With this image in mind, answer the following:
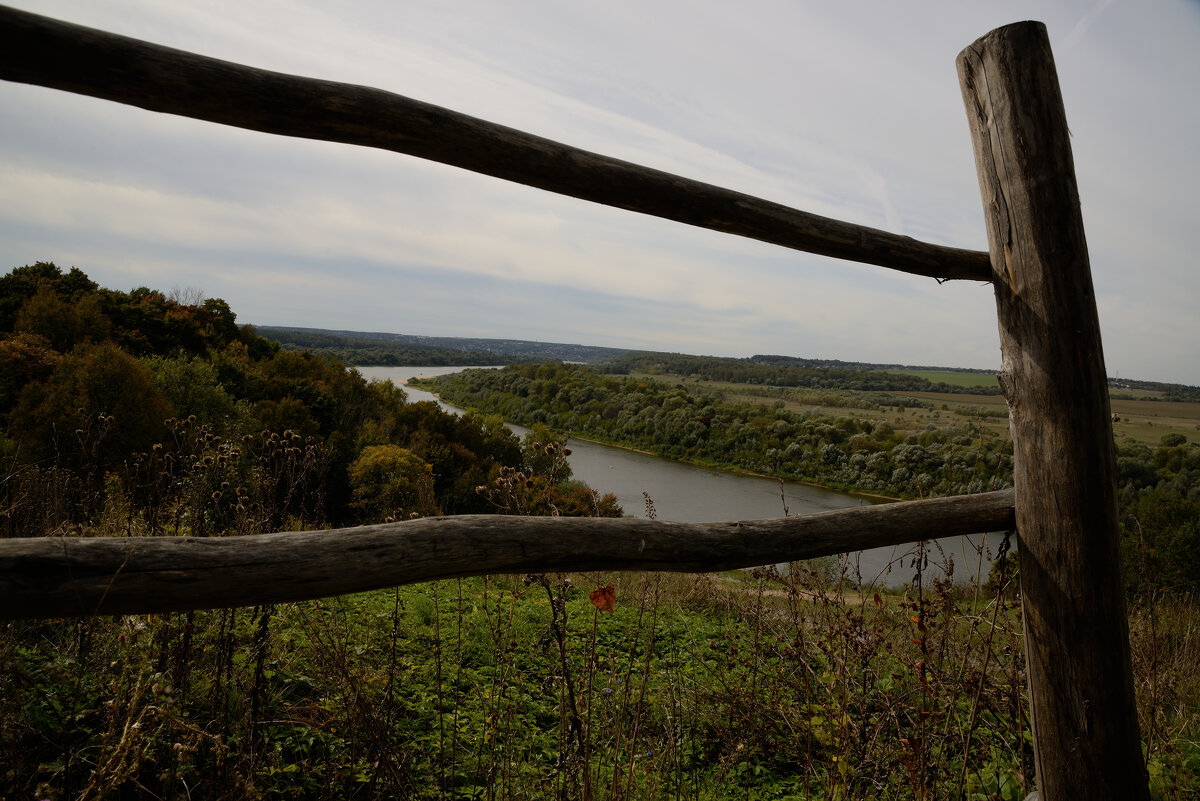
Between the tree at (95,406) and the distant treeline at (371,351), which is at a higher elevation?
the distant treeline at (371,351)

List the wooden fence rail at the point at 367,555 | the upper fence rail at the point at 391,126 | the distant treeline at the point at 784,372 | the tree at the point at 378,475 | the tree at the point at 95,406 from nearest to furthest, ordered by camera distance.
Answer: the wooden fence rail at the point at 367,555
the upper fence rail at the point at 391,126
the tree at the point at 95,406
the tree at the point at 378,475
the distant treeline at the point at 784,372

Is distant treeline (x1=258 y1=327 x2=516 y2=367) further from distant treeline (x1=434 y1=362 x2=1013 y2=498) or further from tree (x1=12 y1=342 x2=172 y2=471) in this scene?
tree (x1=12 y1=342 x2=172 y2=471)

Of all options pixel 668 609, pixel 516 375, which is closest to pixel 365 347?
pixel 516 375

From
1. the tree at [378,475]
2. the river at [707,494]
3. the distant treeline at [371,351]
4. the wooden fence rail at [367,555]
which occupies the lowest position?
the river at [707,494]

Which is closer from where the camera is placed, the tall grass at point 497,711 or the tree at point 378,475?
the tall grass at point 497,711

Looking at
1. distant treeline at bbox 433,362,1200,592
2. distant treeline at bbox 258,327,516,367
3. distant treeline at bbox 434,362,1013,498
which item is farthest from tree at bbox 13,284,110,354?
distant treeline at bbox 258,327,516,367

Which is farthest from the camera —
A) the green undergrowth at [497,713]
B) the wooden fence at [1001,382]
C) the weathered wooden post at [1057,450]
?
the green undergrowth at [497,713]

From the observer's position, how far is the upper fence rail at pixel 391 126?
3.14ft

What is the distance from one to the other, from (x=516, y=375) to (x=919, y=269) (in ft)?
162

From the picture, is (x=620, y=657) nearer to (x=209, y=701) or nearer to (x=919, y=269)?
(x=209, y=701)

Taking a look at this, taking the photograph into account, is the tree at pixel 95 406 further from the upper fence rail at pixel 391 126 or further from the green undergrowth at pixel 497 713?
the upper fence rail at pixel 391 126

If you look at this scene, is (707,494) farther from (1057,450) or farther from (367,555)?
(367,555)

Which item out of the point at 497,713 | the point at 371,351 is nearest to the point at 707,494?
the point at 497,713

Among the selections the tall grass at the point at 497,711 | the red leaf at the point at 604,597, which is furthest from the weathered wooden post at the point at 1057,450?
the red leaf at the point at 604,597
